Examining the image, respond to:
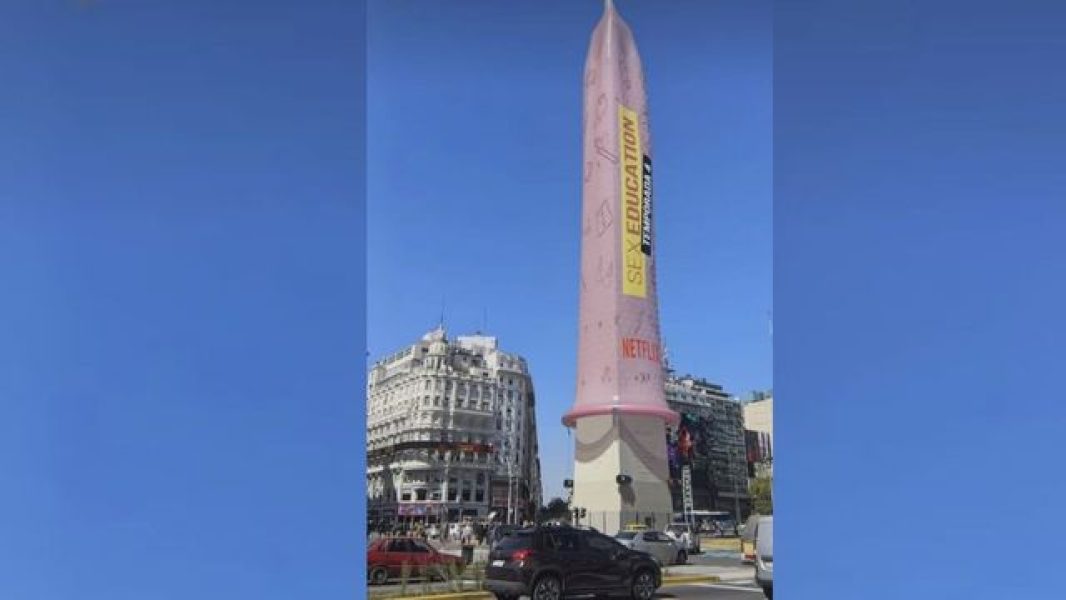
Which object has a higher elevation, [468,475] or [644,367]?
[644,367]

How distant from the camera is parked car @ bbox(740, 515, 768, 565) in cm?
403

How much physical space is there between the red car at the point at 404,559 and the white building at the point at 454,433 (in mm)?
123

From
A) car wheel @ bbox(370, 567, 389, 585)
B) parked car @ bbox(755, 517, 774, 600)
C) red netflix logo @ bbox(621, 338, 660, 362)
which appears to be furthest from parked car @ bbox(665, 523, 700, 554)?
car wheel @ bbox(370, 567, 389, 585)

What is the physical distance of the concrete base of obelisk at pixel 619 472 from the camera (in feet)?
13.1

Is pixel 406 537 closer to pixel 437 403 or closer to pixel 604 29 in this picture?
pixel 437 403

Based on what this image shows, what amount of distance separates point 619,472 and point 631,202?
1388 millimetres

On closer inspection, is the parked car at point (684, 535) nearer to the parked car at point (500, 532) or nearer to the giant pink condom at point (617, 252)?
the giant pink condom at point (617, 252)

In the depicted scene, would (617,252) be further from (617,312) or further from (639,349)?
(639,349)

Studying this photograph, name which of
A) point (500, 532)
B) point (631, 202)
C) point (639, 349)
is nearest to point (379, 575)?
point (500, 532)

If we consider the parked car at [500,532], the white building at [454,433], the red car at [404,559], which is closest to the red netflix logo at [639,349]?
the white building at [454,433]

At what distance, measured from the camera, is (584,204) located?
4160mm

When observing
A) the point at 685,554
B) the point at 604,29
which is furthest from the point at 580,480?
the point at 604,29

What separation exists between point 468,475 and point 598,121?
1924 millimetres

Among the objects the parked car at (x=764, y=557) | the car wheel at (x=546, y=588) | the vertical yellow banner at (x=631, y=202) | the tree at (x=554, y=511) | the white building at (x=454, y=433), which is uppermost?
the vertical yellow banner at (x=631, y=202)
